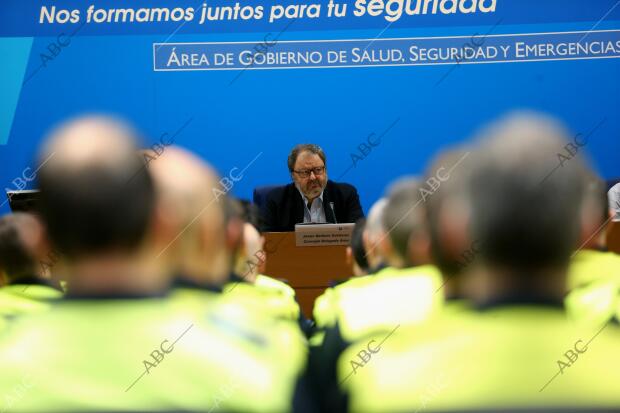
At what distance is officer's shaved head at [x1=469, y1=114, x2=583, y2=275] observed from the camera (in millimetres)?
730

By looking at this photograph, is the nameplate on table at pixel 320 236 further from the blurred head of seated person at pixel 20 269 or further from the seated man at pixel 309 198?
the blurred head of seated person at pixel 20 269

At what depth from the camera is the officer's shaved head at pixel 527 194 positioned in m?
0.73

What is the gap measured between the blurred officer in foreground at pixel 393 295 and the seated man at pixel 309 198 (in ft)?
9.08

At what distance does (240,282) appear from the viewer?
1.09m

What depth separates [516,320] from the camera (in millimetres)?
752

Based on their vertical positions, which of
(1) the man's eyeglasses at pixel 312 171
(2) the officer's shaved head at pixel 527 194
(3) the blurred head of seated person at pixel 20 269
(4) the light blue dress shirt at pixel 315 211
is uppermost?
(1) the man's eyeglasses at pixel 312 171

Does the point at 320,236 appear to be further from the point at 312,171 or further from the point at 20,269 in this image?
the point at 20,269

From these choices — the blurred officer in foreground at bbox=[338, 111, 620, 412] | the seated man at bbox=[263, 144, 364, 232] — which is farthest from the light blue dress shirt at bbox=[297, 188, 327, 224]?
the blurred officer in foreground at bbox=[338, 111, 620, 412]

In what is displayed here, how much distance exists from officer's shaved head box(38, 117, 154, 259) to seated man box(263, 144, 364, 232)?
3060 mm

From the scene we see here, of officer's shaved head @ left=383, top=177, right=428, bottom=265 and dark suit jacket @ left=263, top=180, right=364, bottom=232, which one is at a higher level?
officer's shaved head @ left=383, top=177, right=428, bottom=265

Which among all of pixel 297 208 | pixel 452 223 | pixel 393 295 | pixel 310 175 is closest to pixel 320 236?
pixel 297 208

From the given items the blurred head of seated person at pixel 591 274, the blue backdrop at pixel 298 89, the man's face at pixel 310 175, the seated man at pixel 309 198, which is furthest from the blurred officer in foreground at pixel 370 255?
the blue backdrop at pixel 298 89

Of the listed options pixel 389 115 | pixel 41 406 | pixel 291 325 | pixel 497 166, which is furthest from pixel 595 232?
pixel 389 115

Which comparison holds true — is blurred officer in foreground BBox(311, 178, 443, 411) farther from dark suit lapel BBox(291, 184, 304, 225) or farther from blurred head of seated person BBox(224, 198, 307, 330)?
dark suit lapel BBox(291, 184, 304, 225)
